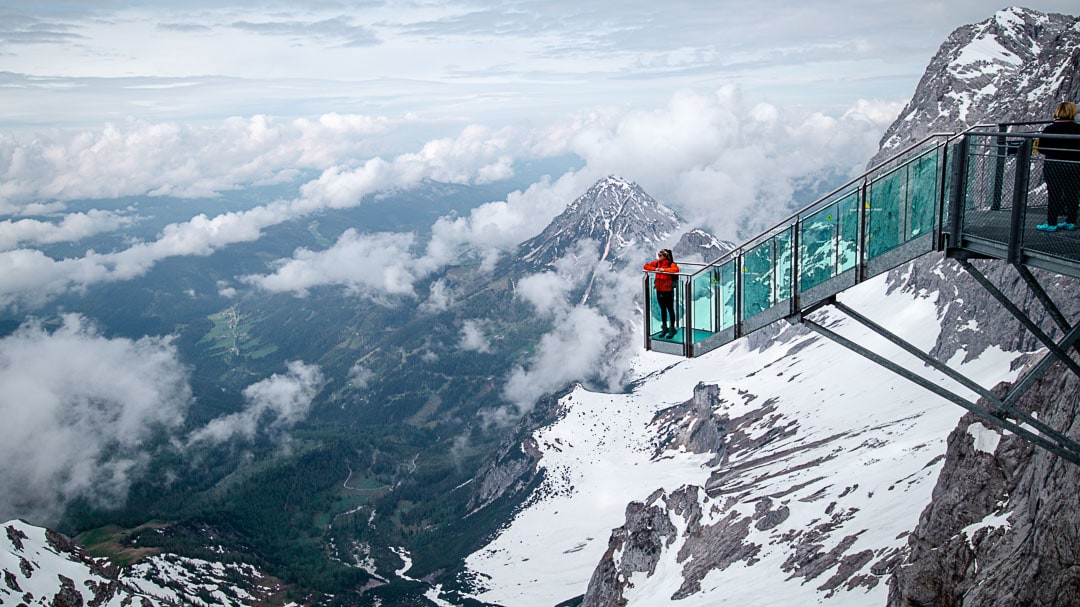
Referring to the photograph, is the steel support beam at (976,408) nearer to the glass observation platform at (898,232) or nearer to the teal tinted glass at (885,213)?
the glass observation platform at (898,232)

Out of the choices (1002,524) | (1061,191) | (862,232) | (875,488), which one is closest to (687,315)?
(862,232)

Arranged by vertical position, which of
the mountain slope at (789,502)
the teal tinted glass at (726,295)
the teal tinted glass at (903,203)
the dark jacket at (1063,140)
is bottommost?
the mountain slope at (789,502)

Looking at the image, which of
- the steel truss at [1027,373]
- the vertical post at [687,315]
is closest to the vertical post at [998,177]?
the steel truss at [1027,373]

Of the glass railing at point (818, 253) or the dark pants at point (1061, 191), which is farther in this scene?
the glass railing at point (818, 253)

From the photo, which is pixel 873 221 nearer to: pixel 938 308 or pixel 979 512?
pixel 979 512

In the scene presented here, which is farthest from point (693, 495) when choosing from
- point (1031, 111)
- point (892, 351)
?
point (1031, 111)

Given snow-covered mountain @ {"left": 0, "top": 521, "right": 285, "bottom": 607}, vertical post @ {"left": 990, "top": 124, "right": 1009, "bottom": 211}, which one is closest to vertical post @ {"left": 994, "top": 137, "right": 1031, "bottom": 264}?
vertical post @ {"left": 990, "top": 124, "right": 1009, "bottom": 211}

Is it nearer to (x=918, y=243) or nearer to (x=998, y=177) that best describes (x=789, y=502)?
(x=998, y=177)
